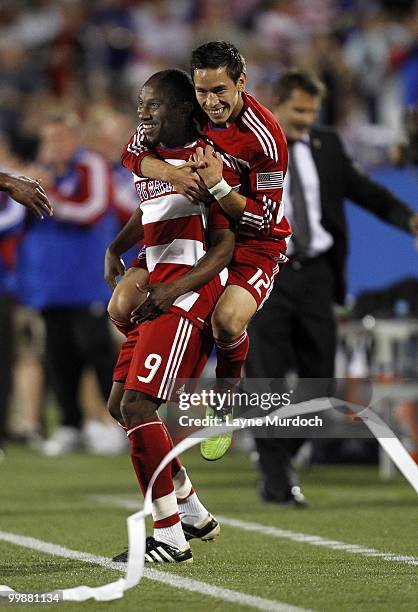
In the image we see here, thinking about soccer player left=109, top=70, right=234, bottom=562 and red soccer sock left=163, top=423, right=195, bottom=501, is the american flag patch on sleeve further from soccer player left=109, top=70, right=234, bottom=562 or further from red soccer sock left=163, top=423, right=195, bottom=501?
red soccer sock left=163, top=423, right=195, bottom=501

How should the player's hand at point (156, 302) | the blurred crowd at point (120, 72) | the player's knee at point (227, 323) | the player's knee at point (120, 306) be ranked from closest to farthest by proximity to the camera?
the player's hand at point (156, 302)
the player's knee at point (227, 323)
the player's knee at point (120, 306)
the blurred crowd at point (120, 72)

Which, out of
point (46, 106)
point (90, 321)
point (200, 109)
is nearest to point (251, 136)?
point (200, 109)

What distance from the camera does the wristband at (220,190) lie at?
18.0ft

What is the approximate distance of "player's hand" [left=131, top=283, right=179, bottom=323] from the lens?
5.55 meters

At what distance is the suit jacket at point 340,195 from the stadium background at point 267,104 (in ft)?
2.27

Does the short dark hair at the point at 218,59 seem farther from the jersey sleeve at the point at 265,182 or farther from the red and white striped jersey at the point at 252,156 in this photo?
the jersey sleeve at the point at 265,182

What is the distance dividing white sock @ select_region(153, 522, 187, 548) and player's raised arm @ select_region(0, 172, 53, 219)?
1335 millimetres

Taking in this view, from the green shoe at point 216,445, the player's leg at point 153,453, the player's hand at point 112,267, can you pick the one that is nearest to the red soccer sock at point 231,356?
the green shoe at point 216,445

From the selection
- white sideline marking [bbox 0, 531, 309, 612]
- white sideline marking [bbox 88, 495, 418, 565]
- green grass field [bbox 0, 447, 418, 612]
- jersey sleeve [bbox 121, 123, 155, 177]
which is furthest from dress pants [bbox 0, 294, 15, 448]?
jersey sleeve [bbox 121, 123, 155, 177]

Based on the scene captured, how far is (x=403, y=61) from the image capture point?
13422 mm

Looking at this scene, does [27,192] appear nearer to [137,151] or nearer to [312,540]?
[137,151]

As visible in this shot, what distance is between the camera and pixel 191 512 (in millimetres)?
6242

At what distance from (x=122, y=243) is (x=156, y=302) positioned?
0.60 m

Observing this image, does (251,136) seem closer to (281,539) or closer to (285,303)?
(281,539)
